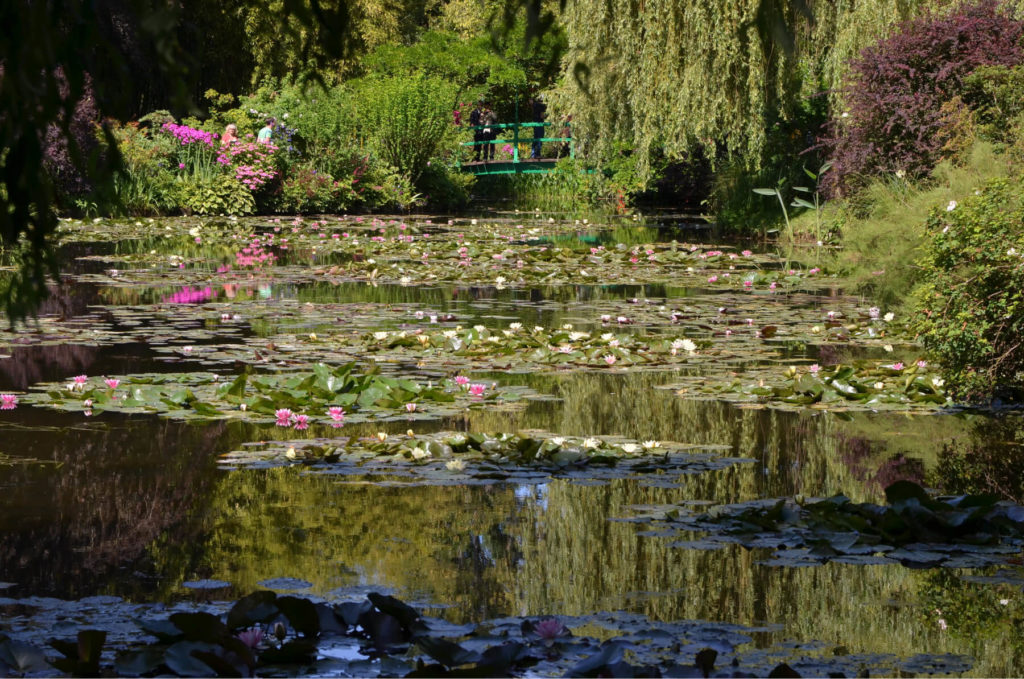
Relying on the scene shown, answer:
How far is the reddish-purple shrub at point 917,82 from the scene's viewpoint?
15.0 metres

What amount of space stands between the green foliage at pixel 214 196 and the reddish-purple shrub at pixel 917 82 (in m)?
12.4

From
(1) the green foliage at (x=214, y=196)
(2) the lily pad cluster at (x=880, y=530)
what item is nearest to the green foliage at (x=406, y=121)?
(1) the green foliage at (x=214, y=196)

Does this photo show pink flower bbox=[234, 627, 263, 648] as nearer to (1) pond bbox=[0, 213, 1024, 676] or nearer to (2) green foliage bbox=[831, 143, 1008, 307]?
(1) pond bbox=[0, 213, 1024, 676]

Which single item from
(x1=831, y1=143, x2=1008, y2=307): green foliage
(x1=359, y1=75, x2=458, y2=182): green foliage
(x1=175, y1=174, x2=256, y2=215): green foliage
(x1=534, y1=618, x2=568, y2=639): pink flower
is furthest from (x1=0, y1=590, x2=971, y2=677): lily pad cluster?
(x1=359, y1=75, x2=458, y2=182): green foliage

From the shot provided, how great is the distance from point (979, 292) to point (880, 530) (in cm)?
294

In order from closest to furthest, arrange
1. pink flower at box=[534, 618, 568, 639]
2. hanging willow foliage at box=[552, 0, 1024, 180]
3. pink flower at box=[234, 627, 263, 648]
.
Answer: pink flower at box=[234, 627, 263, 648] < pink flower at box=[534, 618, 568, 639] < hanging willow foliage at box=[552, 0, 1024, 180]

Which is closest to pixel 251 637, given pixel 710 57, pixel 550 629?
pixel 550 629

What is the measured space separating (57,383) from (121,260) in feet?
27.3

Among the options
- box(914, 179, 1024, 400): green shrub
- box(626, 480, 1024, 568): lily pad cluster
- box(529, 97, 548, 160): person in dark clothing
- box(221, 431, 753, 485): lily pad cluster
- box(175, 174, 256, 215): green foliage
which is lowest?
box(626, 480, 1024, 568): lily pad cluster

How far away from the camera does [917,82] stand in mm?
15766

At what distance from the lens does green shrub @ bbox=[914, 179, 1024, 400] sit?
6.93 metres

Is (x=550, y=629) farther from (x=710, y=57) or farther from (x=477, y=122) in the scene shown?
(x=477, y=122)

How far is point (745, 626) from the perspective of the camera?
366cm

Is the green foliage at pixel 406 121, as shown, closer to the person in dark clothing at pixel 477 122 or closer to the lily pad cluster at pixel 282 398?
the person in dark clothing at pixel 477 122
